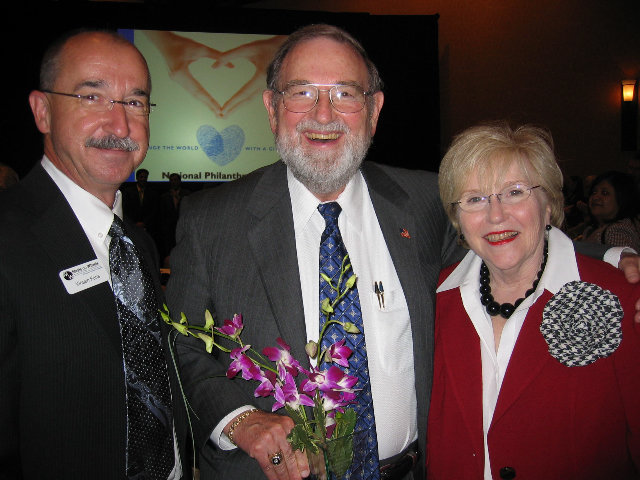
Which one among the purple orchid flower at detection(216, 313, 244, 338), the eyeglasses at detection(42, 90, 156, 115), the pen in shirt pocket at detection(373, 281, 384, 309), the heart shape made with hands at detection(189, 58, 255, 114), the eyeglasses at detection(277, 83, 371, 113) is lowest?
the purple orchid flower at detection(216, 313, 244, 338)

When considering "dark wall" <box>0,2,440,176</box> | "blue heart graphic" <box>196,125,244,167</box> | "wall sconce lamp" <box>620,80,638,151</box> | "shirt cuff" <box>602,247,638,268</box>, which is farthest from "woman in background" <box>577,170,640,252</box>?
"blue heart graphic" <box>196,125,244,167</box>

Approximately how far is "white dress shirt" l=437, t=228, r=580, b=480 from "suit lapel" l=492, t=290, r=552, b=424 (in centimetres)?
5

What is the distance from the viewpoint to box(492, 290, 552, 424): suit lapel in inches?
66.3

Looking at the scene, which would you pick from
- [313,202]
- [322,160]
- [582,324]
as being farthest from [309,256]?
[582,324]

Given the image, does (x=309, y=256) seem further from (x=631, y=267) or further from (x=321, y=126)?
(x=631, y=267)

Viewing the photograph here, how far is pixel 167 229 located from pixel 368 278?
24.4ft

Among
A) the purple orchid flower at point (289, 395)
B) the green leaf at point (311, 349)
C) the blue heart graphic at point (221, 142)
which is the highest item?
the blue heart graphic at point (221, 142)

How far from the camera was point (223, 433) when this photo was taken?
1.55 meters

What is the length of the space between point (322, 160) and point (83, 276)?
2.99ft

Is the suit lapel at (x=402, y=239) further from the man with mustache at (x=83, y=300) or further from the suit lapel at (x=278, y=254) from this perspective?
the man with mustache at (x=83, y=300)

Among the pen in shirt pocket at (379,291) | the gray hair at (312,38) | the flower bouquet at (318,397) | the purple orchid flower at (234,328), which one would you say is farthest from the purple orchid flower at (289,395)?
the gray hair at (312,38)

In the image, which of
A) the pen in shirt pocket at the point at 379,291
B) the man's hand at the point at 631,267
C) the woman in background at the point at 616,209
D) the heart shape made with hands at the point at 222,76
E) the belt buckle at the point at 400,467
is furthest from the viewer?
the heart shape made with hands at the point at 222,76

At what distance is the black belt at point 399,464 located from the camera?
1744 millimetres

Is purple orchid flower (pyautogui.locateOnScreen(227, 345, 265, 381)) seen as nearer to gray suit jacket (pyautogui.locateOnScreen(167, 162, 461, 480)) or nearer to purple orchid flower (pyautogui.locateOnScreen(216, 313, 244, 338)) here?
purple orchid flower (pyautogui.locateOnScreen(216, 313, 244, 338))
